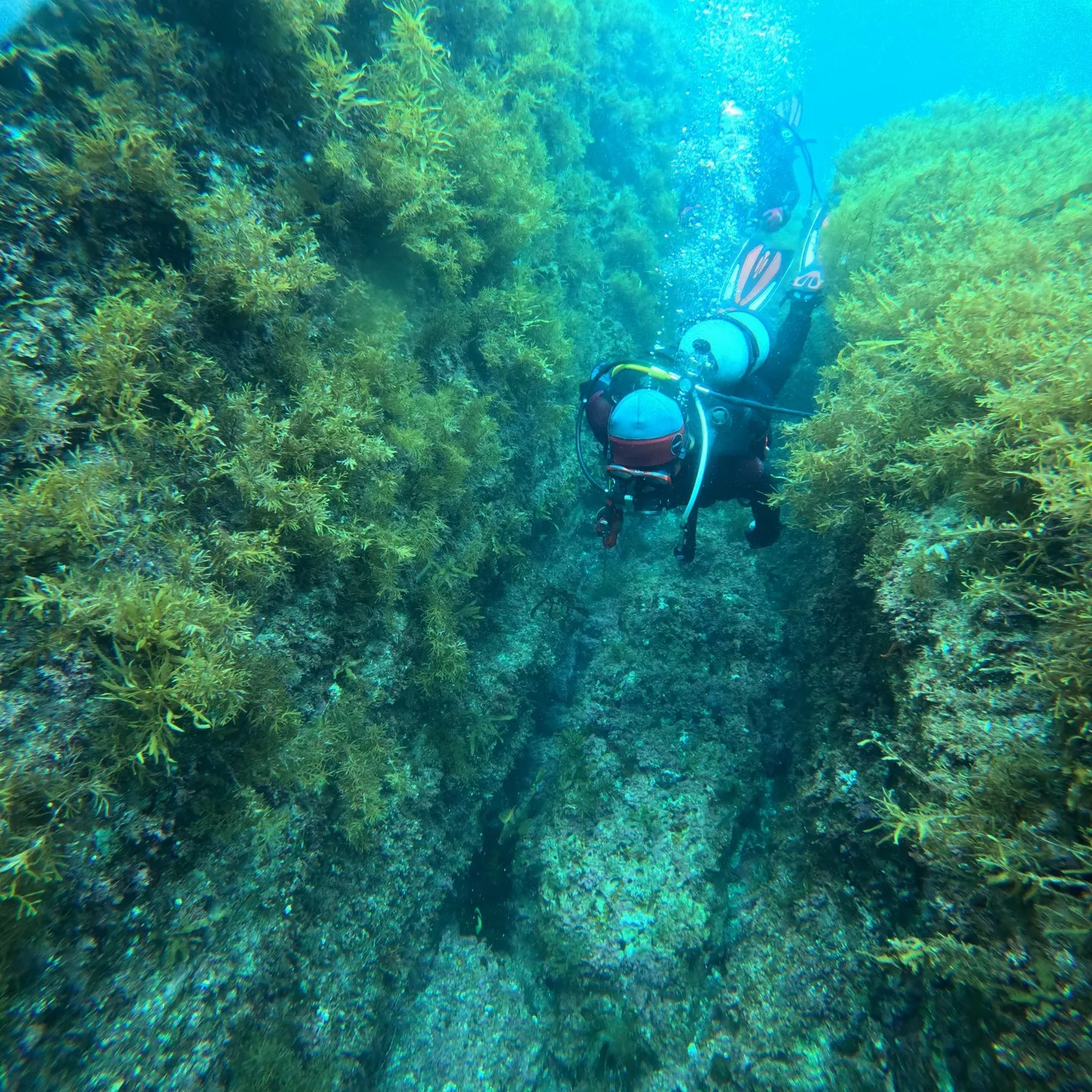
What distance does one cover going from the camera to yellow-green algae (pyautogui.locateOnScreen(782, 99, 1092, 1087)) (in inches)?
74.0

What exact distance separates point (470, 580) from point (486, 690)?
0.98 metres

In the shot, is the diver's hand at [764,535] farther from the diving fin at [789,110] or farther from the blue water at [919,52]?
the blue water at [919,52]

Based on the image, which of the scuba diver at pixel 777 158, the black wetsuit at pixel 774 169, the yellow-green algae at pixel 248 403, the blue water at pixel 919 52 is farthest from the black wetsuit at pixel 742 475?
the blue water at pixel 919 52

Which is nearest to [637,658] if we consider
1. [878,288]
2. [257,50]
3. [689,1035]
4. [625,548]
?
[625,548]

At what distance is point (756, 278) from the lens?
24.3 feet

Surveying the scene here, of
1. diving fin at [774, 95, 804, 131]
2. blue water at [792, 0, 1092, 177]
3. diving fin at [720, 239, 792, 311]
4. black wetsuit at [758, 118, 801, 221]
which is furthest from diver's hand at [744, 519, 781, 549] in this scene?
blue water at [792, 0, 1092, 177]

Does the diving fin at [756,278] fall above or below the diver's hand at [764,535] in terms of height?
above

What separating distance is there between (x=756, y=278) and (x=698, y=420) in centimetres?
459

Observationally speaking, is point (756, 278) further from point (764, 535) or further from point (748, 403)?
point (764, 535)

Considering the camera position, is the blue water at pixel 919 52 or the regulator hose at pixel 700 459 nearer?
the regulator hose at pixel 700 459

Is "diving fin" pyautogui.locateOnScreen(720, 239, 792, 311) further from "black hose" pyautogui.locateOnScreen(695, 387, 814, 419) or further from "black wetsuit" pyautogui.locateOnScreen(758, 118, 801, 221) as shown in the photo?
"black hose" pyautogui.locateOnScreen(695, 387, 814, 419)

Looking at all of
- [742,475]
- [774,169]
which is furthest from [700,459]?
[774,169]

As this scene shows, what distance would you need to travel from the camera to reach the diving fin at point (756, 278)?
7.34 meters

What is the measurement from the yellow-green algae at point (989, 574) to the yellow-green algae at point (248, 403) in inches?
116
